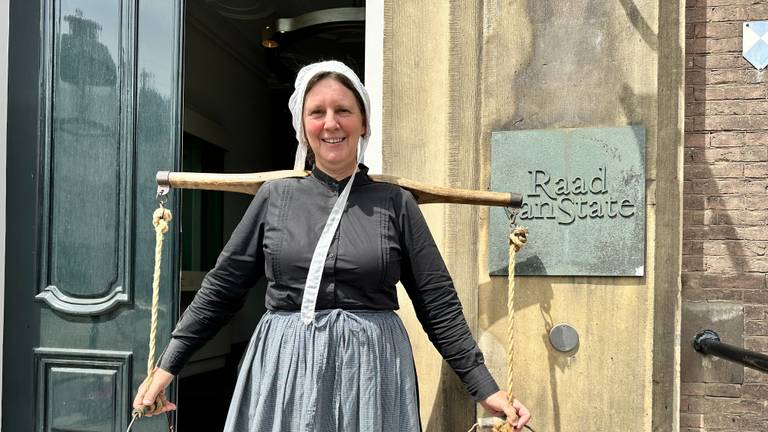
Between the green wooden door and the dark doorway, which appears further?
the dark doorway

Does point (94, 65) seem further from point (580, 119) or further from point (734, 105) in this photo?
point (734, 105)

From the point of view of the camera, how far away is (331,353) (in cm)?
193

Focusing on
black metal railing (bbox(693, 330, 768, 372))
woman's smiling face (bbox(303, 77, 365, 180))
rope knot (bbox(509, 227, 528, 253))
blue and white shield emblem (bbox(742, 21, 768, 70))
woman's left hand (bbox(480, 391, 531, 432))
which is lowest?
woman's left hand (bbox(480, 391, 531, 432))

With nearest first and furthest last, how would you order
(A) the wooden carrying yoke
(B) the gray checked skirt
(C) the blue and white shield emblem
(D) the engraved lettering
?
(B) the gray checked skirt < (A) the wooden carrying yoke < (D) the engraved lettering < (C) the blue and white shield emblem

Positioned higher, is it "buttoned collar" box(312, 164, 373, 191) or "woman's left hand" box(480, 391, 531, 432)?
"buttoned collar" box(312, 164, 373, 191)

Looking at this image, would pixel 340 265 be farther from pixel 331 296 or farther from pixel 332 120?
pixel 332 120

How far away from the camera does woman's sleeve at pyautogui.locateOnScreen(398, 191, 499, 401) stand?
2.04m

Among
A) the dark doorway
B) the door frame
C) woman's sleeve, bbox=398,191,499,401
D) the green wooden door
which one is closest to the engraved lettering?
woman's sleeve, bbox=398,191,499,401

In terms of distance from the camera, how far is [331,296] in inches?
76.7

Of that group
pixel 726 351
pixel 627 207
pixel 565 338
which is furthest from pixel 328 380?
pixel 726 351

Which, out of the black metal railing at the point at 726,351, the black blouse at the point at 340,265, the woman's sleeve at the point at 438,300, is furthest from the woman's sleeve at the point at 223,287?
the black metal railing at the point at 726,351

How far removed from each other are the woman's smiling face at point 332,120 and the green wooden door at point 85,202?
1.37 m

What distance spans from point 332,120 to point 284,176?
338 mm

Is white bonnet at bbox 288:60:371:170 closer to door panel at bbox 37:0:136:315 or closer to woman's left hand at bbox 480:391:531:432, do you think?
woman's left hand at bbox 480:391:531:432
